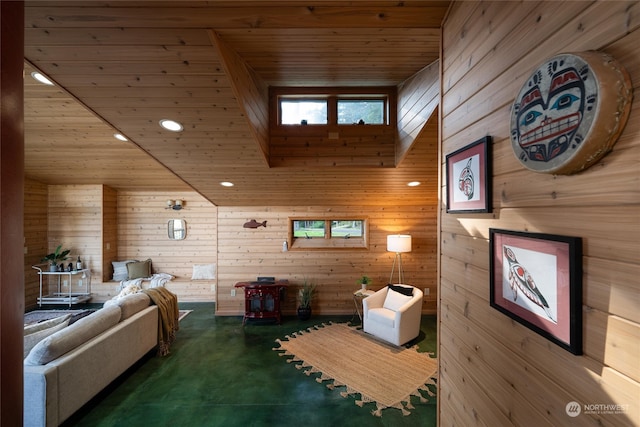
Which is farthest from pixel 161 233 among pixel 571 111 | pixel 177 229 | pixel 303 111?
pixel 571 111

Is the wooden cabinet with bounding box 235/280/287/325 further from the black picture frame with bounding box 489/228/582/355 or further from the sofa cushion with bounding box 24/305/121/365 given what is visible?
the black picture frame with bounding box 489/228/582/355

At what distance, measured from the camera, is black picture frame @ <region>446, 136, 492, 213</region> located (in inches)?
43.6

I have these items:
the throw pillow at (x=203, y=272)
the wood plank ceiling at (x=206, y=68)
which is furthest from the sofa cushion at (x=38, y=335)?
the throw pillow at (x=203, y=272)

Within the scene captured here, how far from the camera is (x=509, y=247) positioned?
965 millimetres

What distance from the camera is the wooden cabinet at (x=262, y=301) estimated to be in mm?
4406

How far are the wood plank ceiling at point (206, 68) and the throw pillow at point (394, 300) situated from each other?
1.62 metres

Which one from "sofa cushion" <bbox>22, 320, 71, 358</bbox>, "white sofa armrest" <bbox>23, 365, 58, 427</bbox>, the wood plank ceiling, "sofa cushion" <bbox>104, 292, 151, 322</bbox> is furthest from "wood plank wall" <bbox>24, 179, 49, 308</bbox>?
"white sofa armrest" <bbox>23, 365, 58, 427</bbox>

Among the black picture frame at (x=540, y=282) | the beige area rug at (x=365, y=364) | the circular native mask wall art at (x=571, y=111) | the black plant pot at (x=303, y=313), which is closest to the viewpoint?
the circular native mask wall art at (x=571, y=111)

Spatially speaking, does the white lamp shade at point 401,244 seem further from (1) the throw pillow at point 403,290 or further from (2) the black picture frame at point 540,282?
(2) the black picture frame at point 540,282

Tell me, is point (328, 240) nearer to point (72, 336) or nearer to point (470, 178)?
point (72, 336)

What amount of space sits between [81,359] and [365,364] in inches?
114

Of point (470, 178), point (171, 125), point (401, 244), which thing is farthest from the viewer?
point (401, 244)

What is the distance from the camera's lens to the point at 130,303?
121 inches

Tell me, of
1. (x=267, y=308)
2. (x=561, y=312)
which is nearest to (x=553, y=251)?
(x=561, y=312)
